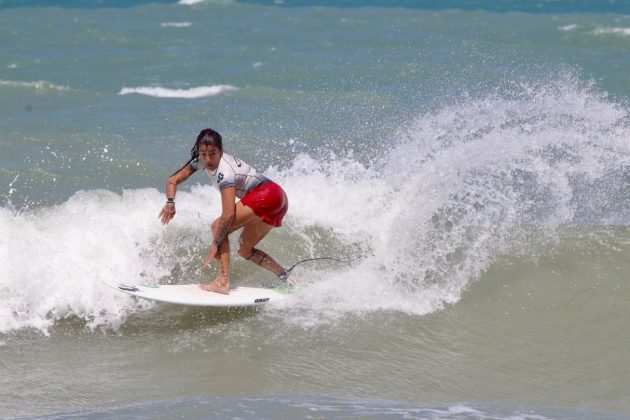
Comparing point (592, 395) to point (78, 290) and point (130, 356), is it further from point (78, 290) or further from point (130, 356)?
point (78, 290)

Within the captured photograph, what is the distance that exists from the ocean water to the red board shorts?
730mm

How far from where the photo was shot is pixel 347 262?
8719 millimetres

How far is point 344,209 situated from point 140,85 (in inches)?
381

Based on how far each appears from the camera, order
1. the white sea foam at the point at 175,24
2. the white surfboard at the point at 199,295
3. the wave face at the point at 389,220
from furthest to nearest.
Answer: the white sea foam at the point at 175,24 < the wave face at the point at 389,220 < the white surfboard at the point at 199,295

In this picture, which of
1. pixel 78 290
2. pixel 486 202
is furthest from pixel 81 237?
pixel 486 202

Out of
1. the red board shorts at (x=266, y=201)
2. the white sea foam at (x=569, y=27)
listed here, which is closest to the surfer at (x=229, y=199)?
the red board shorts at (x=266, y=201)

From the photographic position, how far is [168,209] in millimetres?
7289

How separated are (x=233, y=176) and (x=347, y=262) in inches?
76.8

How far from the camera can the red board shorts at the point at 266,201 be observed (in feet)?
24.3

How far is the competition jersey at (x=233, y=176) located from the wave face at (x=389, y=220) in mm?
1007

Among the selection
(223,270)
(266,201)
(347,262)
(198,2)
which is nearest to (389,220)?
(347,262)

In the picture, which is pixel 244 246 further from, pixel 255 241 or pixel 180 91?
pixel 180 91

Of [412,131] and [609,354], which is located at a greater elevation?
[412,131]

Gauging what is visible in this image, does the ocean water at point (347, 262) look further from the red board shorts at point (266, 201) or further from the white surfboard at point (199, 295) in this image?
the red board shorts at point (266, 201)
